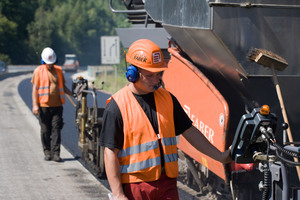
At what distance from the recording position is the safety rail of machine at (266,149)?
10.9 ft

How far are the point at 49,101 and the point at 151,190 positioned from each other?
21.6 feet

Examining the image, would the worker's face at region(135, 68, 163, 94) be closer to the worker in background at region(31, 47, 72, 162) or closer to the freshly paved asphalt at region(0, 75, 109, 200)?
the freshly paved asphalt at region(0, 75, 109, 200)

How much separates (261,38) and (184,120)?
57.0 inches

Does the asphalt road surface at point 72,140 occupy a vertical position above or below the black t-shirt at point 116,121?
below

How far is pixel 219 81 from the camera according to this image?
631cm

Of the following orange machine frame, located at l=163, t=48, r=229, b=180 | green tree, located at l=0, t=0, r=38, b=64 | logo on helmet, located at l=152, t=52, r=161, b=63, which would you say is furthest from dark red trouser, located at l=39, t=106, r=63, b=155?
green tree, located at l=0, t=0, r=38, b=64

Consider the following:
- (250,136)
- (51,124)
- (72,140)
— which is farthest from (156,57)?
(72,140)

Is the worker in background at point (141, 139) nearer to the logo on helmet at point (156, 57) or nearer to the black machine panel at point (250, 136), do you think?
the logo on helmet at point (156, 57)

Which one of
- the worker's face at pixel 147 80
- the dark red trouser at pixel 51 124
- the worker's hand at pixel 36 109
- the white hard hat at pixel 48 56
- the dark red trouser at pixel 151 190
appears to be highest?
the worker's face at pixel 147 80

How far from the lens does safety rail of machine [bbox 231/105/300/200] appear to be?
131 inches

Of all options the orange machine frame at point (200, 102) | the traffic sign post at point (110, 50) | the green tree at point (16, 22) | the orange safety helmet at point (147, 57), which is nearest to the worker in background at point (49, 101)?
the orange machine frame at point (200, 102)

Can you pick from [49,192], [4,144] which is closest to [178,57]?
[49,192]

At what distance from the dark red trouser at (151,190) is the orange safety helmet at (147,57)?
0.71 metres

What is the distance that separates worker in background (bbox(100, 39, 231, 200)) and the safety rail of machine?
0.31m
